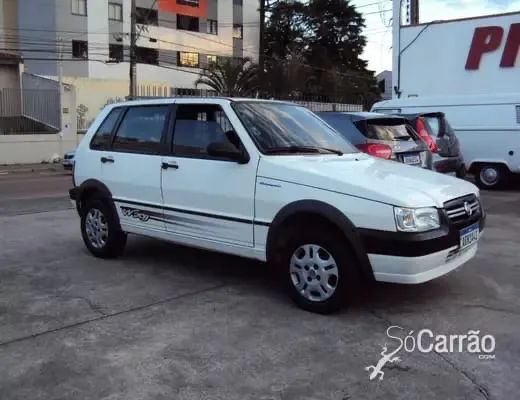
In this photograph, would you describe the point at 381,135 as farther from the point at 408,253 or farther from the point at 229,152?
the point at 408,253

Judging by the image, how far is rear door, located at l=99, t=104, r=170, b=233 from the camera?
19.9ft

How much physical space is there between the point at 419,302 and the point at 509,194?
334 inches

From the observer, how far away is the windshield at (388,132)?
339 inches

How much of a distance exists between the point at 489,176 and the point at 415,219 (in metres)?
9.95

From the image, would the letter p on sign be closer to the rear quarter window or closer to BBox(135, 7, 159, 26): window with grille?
the rear quarter window

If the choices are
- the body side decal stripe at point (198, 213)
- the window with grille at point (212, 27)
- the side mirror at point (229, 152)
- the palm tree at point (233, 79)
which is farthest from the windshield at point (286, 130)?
the window with grille at point (212, 27)

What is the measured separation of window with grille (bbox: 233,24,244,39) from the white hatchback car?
49947 mm

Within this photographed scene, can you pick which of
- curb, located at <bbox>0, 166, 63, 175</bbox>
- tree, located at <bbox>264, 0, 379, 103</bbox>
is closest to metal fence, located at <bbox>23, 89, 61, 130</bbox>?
curb, located at <bbox>0, 166, 63, 175</bbox>

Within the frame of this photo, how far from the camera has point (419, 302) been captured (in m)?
5.21

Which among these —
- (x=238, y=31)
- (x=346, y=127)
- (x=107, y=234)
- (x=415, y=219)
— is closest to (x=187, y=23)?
(x=238, y=31)

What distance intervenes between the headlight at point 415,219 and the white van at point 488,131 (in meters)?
9.49

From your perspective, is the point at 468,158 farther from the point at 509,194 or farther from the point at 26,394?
the point at 26,394

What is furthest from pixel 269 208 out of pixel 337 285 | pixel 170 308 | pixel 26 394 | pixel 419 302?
pixel 26 394

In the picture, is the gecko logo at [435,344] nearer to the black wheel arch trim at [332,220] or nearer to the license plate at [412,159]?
the black wheel arch trim at [332,220]
